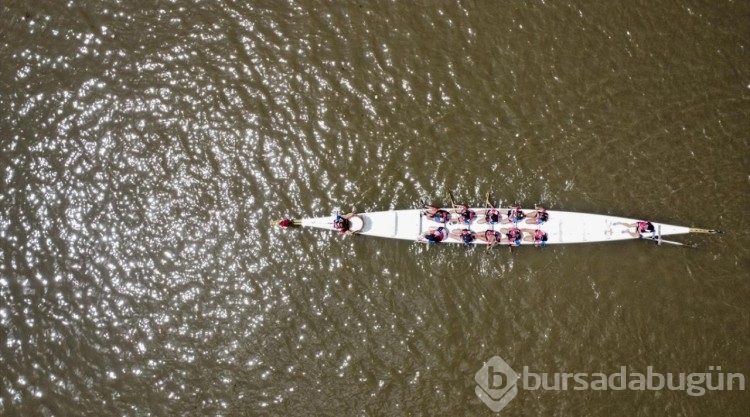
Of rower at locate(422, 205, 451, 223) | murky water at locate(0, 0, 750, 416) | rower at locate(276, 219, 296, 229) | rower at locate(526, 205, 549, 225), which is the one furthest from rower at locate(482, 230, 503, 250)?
rower at locate(276, 219, 296, 229)

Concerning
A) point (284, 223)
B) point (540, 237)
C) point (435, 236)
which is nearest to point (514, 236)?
point (540, 237)

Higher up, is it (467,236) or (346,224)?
(346,224)

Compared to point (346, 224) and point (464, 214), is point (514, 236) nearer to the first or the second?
point (464, 214)

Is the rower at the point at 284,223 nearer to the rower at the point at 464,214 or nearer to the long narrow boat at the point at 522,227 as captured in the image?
the long narrow boat at the point at 522,227

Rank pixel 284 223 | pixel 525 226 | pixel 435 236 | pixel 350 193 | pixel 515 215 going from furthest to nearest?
pixel 350 193 → pixel 525 226 → pixel 515 215 → pixel 435 236 → pixel 284 223

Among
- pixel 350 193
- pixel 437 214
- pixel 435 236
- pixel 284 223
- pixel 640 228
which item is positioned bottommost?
pixel 435 236

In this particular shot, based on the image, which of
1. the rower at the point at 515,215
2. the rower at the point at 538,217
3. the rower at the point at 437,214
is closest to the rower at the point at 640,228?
the rower at the point at 538,217
